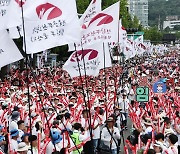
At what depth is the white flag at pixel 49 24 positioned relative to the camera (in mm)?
7160

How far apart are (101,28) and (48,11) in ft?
9.72

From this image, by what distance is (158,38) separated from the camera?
134m

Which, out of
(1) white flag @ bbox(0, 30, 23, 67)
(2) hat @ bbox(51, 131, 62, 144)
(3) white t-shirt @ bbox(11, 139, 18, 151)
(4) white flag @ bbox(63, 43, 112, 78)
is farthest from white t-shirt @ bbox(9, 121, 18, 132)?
(1) white flag @ bbox(0, 30, 23, 67)

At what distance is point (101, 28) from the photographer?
10305mm

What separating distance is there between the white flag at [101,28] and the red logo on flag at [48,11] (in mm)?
2520

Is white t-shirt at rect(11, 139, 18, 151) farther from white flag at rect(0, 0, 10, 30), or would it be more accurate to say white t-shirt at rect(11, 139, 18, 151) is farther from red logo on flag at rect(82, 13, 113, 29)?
red logo on flag at rect(82, 13, 113, 29)

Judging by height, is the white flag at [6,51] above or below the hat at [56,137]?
above

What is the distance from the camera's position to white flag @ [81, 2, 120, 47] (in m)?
10.1

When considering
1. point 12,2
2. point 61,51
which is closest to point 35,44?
point 12,2

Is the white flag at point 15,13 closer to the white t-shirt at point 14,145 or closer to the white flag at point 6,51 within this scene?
the white flag at point 6,51

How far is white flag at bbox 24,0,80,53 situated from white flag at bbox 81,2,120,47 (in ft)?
6.96

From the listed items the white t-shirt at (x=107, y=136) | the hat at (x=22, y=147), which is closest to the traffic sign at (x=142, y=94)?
the white t-shirt at (x=107, y=136)

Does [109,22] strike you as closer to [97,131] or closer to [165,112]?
[97,131]

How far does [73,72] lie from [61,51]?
3104cm
